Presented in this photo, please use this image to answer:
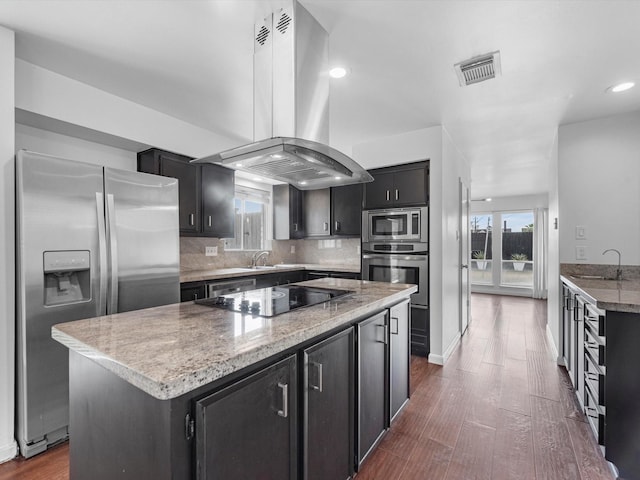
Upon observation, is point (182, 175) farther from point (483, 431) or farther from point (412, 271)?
point (483, 431)

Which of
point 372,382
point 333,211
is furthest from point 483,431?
point 333,211

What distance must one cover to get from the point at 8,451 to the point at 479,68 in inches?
154

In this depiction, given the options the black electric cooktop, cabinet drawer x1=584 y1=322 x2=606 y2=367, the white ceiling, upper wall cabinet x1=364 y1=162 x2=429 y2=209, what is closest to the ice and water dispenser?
the black electric cooktop

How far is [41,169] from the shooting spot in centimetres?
193

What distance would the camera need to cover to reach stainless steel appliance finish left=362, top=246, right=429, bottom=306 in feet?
11.5

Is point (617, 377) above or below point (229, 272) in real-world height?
below

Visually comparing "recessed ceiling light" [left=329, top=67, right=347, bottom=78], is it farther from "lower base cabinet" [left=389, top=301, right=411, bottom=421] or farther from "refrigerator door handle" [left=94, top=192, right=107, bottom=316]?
"refrigerator door handle" [left=94, top=192, right=107, bottom=316]

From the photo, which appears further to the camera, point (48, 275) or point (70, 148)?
point (70, 148)

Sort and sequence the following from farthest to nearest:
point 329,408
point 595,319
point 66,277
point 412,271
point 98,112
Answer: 1. point 412,271
2. point 98,112
3. point 66,277
4. point 595,319
5. point 329,408

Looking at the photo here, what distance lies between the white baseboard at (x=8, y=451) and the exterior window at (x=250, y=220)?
2.64 m

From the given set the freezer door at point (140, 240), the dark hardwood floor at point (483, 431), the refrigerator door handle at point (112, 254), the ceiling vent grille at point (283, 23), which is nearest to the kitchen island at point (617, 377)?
the dark hardwood floor at point (483, 431)

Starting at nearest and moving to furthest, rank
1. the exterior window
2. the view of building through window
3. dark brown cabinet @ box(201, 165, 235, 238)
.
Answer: dark brown cabinet @ box(201, 165, 235, 238) < the exterior window < the view of building through window

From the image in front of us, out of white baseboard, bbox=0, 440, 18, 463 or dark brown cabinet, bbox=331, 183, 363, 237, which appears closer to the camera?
white baseboard, bbox=0, 440, 18, 463

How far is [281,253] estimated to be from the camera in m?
5.13
